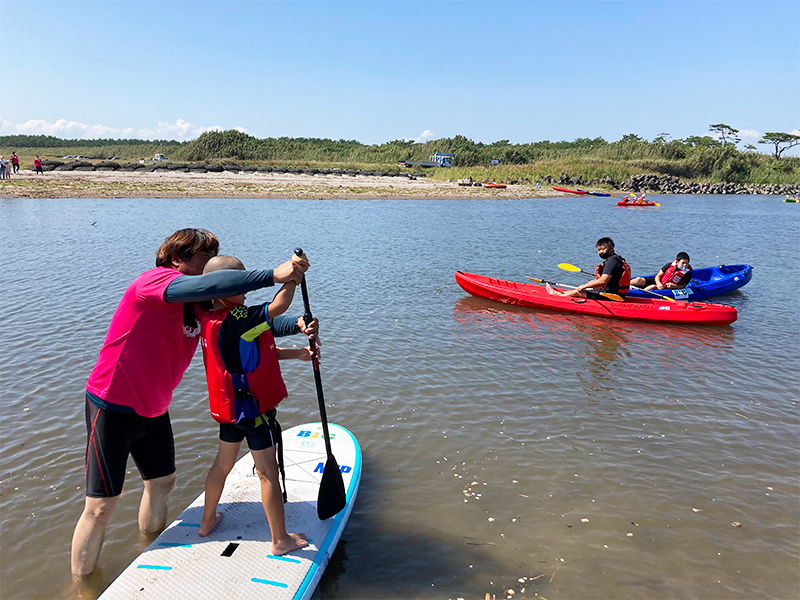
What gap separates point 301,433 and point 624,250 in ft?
56.0

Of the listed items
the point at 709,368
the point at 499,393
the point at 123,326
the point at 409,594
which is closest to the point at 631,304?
the point at 709,368

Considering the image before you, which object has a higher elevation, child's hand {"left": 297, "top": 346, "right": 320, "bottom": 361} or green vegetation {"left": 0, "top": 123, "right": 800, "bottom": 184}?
green vegetation {"left": 0, "top": 123, "right": 800, "bottom": 184}

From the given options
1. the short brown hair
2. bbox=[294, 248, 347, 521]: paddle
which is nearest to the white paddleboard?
bbox=[294, 248, 347, 521]: paddle

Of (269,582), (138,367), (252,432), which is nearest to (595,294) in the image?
(252,432)

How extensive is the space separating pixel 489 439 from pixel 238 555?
10.1ft

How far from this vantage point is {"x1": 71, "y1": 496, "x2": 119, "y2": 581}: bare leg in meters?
3.29

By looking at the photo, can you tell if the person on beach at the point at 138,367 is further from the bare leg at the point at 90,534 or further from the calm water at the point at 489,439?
the calm water at the point at 489,439

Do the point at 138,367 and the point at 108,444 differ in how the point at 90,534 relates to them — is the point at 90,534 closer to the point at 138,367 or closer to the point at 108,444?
the point at 108,444

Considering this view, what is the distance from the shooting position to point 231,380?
333 cm

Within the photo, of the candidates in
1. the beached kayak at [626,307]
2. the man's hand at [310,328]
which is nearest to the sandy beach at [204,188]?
the beached kayak at [626,307]

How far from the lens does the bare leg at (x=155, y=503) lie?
385cm

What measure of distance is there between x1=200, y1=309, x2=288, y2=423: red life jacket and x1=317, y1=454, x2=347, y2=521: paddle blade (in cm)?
88

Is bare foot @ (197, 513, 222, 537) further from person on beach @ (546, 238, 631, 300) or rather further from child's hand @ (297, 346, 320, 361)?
person on beach @ (546, 238, 631, 300)

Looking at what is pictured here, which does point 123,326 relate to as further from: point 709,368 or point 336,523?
point 709,368
